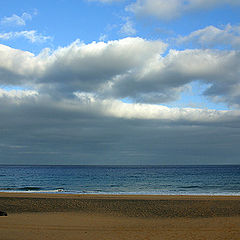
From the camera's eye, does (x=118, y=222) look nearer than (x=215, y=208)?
Yes

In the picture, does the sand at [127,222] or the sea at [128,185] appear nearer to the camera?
the sand at [127,222]

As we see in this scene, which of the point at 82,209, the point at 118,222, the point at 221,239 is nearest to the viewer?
the point at 221,239

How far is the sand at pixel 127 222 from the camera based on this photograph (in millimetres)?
11523

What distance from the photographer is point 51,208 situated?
19797mm

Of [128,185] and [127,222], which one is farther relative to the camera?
[128,185]

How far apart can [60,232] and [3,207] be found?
9.66 meters

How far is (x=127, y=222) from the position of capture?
1448cm

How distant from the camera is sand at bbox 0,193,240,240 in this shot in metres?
11.5

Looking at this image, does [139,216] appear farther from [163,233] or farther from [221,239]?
Answer: [221,239]

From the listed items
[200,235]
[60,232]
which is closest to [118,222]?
[60,232]

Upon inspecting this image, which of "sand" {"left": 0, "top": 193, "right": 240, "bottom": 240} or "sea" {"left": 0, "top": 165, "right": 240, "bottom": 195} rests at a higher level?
"sand" {"left": 0, "top": 193, "right": 240, "bottom": 240}

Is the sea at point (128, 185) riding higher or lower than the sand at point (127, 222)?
lower

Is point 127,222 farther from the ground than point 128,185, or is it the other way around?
point 127,222

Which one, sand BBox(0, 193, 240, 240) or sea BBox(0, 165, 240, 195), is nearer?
sand BBox(0, 193, 240, 240)
